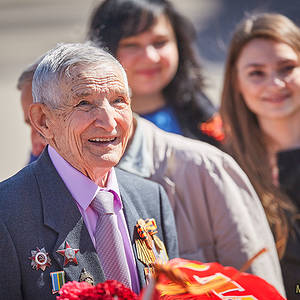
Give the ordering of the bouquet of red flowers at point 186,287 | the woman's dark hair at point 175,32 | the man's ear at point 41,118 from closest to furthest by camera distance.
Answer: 1. the bouquet of red flowers at point 186,287
2. the man's ear at point 41,118
3. the woman's dark hair at point 175,32

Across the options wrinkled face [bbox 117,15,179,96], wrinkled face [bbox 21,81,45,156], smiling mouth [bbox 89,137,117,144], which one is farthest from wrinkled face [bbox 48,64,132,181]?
wrinkled face [bbox 117,15,179,96]

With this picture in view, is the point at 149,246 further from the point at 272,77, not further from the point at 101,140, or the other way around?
the point at 272,77

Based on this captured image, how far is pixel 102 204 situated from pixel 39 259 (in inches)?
10.6

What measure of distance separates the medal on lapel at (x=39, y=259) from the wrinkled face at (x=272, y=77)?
5.92ft

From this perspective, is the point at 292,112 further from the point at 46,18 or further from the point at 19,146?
the point at 46,18

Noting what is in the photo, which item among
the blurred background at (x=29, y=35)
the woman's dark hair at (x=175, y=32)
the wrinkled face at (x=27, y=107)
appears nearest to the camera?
the wrinkled face at (x=27, y=107)

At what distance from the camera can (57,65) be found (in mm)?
1812

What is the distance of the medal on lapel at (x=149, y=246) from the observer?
1.97 m

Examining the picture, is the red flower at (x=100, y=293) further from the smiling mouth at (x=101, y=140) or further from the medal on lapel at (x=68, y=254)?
the smiling mouth at (x=101, y=140)

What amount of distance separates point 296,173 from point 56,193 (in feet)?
5.63

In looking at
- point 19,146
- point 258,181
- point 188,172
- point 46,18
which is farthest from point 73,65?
point 46,18

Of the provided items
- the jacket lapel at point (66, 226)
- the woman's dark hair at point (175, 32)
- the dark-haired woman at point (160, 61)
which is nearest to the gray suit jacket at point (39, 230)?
the jacket lapel at point (66, 226)

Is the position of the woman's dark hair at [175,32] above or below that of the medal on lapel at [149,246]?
above

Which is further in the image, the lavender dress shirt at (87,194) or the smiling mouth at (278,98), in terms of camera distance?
the smiling mouth at (278,98)
